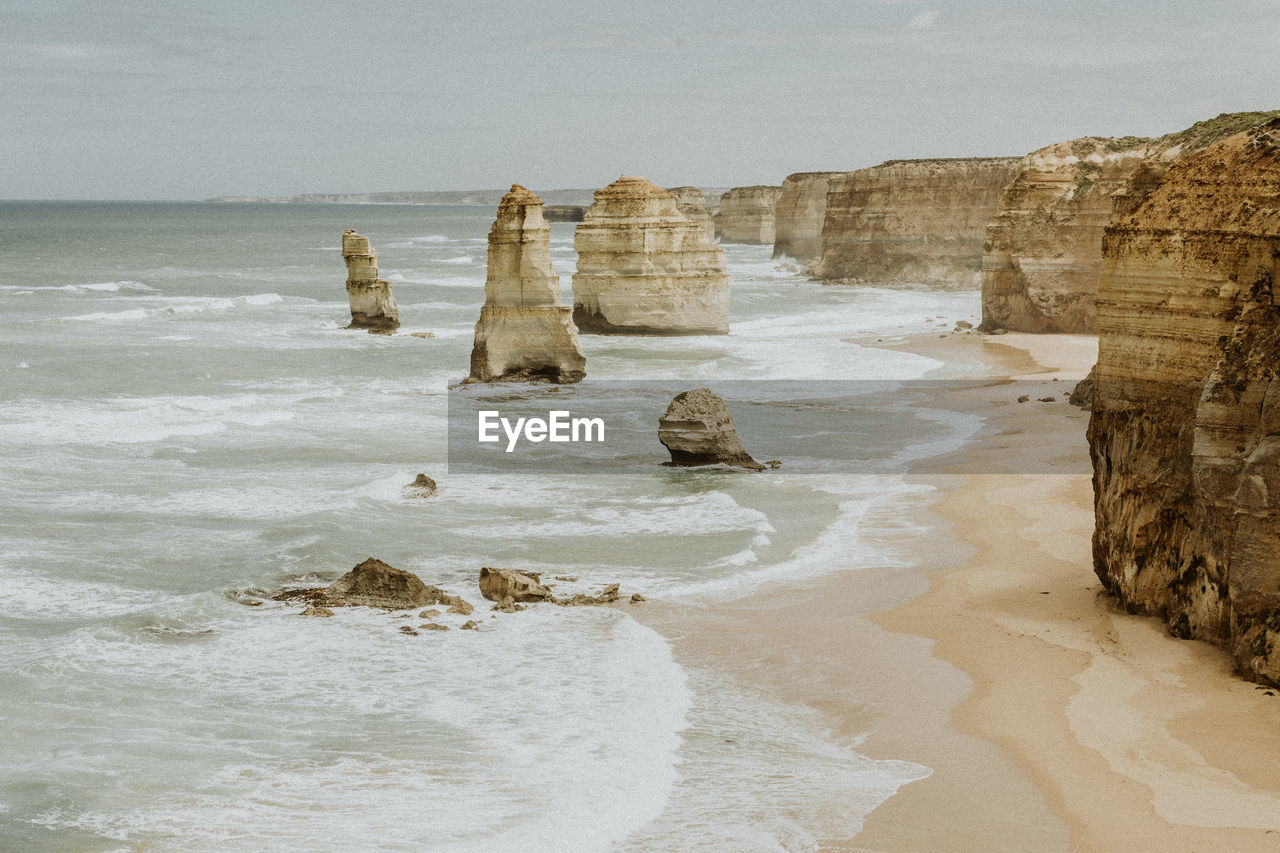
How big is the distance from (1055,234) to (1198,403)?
104 ft

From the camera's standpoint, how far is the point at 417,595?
14.2m

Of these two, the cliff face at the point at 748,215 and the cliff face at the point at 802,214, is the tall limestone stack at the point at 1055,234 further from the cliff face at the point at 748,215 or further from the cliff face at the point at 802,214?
the cliff face at the point at 748,215

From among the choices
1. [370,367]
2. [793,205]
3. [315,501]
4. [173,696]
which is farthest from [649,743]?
[793,205]

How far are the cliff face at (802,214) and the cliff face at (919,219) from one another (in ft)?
65.1

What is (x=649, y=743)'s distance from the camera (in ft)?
33.9

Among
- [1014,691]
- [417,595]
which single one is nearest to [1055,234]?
[417,595]

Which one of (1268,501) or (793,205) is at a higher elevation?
(793,205)

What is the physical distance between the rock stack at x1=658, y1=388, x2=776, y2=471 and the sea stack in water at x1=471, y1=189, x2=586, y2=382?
1041 cm

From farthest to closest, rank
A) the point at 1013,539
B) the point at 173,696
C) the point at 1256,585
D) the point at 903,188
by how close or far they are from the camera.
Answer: the point at 903,188 → the point at 1013,539 → the point at 173,696 → the point at 1256,585

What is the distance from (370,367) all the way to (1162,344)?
89.9 ft

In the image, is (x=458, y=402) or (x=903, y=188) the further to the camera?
(x=903, y=188)

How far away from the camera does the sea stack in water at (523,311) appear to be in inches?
1240

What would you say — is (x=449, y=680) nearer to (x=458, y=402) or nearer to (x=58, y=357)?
(x=458, y=402)

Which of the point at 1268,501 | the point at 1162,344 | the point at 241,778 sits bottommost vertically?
the point at 241,778
